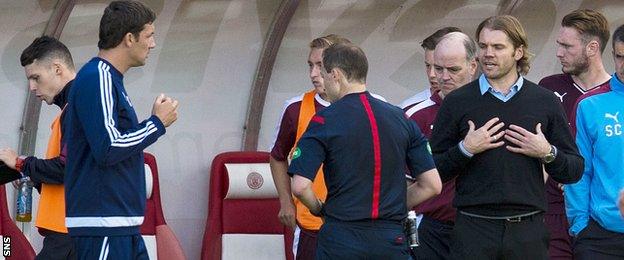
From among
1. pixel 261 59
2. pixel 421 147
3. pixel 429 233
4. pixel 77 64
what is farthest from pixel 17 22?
pixel 421 147

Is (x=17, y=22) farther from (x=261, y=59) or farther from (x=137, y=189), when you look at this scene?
(x=137, y=189)

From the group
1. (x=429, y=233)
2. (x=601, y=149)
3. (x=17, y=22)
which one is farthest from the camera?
(x=17, y=22)

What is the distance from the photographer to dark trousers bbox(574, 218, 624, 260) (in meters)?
6.66

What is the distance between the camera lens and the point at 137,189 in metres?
5.66

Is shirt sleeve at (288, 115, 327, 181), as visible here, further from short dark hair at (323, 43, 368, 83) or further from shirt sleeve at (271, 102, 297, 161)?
shirt sleeve at (271, 102, 297, 161)

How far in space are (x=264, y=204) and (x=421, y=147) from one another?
392cm

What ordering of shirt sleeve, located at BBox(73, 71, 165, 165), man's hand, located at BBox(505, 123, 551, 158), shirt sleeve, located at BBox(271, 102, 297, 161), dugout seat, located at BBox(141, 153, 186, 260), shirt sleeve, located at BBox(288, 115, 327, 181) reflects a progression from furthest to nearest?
dugout seat, located at BBox(141, 153, 186, 260) → shirt sleeve, located at BBox(271, 102, 297, 161) → man's hand, located at BBox(505, 123, 551, 158) → shirt sleeve, located at BBox(288, 115, 327, 181) → shirt sleeve, located at BBox(73, 71, 165, 165)

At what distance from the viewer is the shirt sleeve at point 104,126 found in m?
5.45

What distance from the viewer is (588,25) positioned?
7.97m

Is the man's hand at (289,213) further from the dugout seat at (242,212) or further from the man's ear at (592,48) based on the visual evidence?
the dugout seat at (242,212)

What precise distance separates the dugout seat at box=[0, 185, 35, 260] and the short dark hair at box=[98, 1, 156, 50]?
3591 mm

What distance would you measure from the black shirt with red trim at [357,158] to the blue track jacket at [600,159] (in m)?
1.24

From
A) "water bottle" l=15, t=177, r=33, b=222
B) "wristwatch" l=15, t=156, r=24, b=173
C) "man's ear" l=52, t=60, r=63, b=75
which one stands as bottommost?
"water bottle" l=15, t=177, r=33, b=222

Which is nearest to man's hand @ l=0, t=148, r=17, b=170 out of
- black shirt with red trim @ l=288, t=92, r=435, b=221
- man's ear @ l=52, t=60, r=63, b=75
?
man's ear @ l=52, t=60, r=63, b=75
